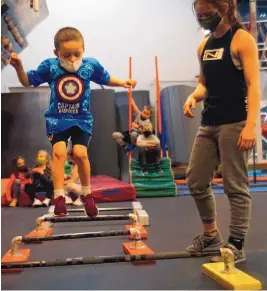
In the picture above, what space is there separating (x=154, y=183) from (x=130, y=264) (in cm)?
230

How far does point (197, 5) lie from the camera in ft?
4.91

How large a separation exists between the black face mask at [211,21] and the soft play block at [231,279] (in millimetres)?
852

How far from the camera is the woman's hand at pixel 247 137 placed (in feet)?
4.77

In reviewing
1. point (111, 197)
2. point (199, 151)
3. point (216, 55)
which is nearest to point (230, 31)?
point (216, 55)

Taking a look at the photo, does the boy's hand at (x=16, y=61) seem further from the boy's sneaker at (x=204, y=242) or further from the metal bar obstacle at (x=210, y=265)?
the boy's sneaker at (x=204, y=242)

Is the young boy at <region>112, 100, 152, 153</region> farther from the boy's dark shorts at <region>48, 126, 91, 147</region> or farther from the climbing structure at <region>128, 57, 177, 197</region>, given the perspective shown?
the boy's dark shorts at <region>48, 126, 91, 147</region>

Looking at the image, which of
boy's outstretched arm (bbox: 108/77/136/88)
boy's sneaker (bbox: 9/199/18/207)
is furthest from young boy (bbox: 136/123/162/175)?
boy's outstretched arm (bbox: 108/77/136/88)

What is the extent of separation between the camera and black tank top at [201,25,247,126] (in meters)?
1.54

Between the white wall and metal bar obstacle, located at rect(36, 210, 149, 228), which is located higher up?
the white wall

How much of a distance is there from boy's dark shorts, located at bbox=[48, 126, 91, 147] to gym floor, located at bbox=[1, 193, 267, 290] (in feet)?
1.60

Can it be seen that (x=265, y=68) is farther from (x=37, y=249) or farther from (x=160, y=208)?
(x=37, y=249)

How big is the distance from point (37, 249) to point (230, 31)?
1.33 m

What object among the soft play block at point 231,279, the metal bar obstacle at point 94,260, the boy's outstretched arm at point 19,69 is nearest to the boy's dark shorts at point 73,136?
the boy's outstretched arm at point 19,69

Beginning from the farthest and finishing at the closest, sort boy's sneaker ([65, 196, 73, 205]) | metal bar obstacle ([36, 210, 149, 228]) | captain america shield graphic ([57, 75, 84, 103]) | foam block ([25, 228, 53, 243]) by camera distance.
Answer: boy's sneaker ([65, 196, 73, 205])
foam block ([25, 228, 53, 243])
metal bar obstacle ([36, 210, 149, 228])
captain america shield graphic ([57, 75, 84, 103])
